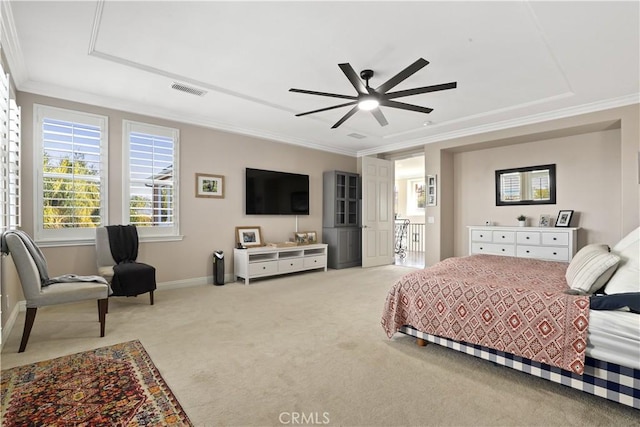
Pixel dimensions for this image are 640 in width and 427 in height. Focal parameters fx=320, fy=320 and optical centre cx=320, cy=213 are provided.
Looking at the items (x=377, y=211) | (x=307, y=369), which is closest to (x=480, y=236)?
(x=377, y=211)

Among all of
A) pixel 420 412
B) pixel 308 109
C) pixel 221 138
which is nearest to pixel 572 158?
pixel 308 109

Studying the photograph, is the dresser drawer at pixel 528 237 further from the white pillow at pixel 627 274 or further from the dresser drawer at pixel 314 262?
the dresser drawer at pixel 314 262

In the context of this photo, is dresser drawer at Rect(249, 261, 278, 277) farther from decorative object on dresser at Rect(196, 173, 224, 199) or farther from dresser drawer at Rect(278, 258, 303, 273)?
decorative object on dresser at Rect(196, 173, 224, 199)

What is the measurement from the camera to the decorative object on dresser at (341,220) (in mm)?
6555

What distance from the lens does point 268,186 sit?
5.81 metres

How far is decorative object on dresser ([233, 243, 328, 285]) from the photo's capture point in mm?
5129

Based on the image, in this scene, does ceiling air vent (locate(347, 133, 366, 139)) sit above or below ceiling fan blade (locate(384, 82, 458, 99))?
above

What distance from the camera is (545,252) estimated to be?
4.80 meters

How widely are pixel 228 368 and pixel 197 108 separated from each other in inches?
141

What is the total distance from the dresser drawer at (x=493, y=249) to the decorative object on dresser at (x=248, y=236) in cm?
371

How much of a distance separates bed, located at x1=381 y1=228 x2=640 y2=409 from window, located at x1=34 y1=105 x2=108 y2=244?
3869 mm

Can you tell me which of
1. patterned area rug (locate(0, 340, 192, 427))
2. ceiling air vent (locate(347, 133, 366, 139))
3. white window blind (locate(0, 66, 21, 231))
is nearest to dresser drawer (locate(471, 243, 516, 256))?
ceiling air vent (locate(347, 133, 366, 139))

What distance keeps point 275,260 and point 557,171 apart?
4803 millimetres

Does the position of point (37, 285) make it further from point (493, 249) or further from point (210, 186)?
point (493, 249)
